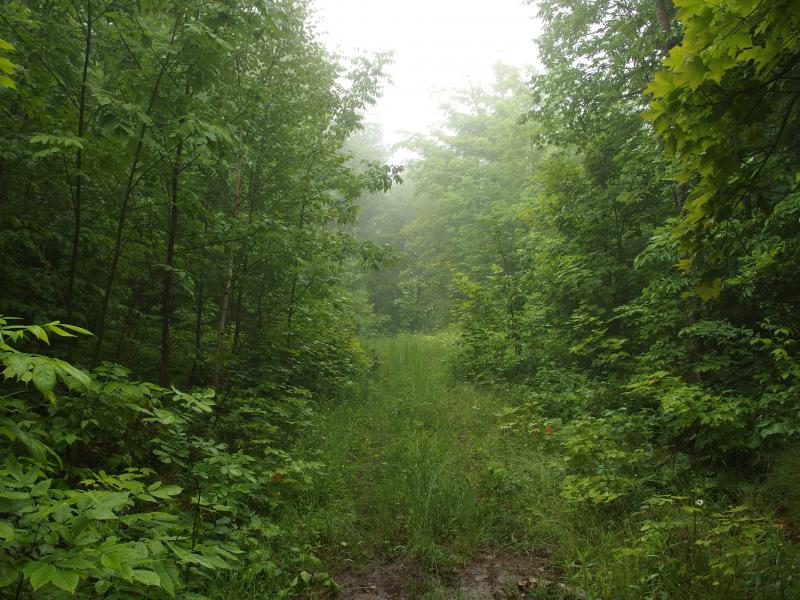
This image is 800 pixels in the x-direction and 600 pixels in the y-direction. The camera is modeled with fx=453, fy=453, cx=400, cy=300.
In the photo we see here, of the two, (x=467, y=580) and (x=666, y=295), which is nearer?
(x=467, y=580)

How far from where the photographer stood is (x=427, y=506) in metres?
4.10

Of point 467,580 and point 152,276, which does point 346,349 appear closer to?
point 152,276

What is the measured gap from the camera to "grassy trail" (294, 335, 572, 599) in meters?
3.37

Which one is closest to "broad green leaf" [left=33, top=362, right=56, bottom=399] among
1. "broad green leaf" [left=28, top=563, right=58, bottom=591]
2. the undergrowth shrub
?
the undergrowth shrub

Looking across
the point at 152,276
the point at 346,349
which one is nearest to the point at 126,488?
the point at 152,276

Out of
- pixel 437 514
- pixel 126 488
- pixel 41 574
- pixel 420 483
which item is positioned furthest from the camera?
pixel 420 483

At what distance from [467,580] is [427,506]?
0.87 m

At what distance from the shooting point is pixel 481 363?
915 centimetres

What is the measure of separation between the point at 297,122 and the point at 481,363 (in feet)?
18.3

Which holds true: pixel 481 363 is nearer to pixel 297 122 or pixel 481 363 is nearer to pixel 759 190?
pixel 297 122

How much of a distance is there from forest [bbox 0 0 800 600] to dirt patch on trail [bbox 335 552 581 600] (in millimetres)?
26

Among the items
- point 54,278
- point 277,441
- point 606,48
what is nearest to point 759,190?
point 277,441

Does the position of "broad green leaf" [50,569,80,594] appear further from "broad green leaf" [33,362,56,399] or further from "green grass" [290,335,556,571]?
"green grass" [290,335,556,571]

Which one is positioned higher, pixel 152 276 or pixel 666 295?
pixel 666 295
